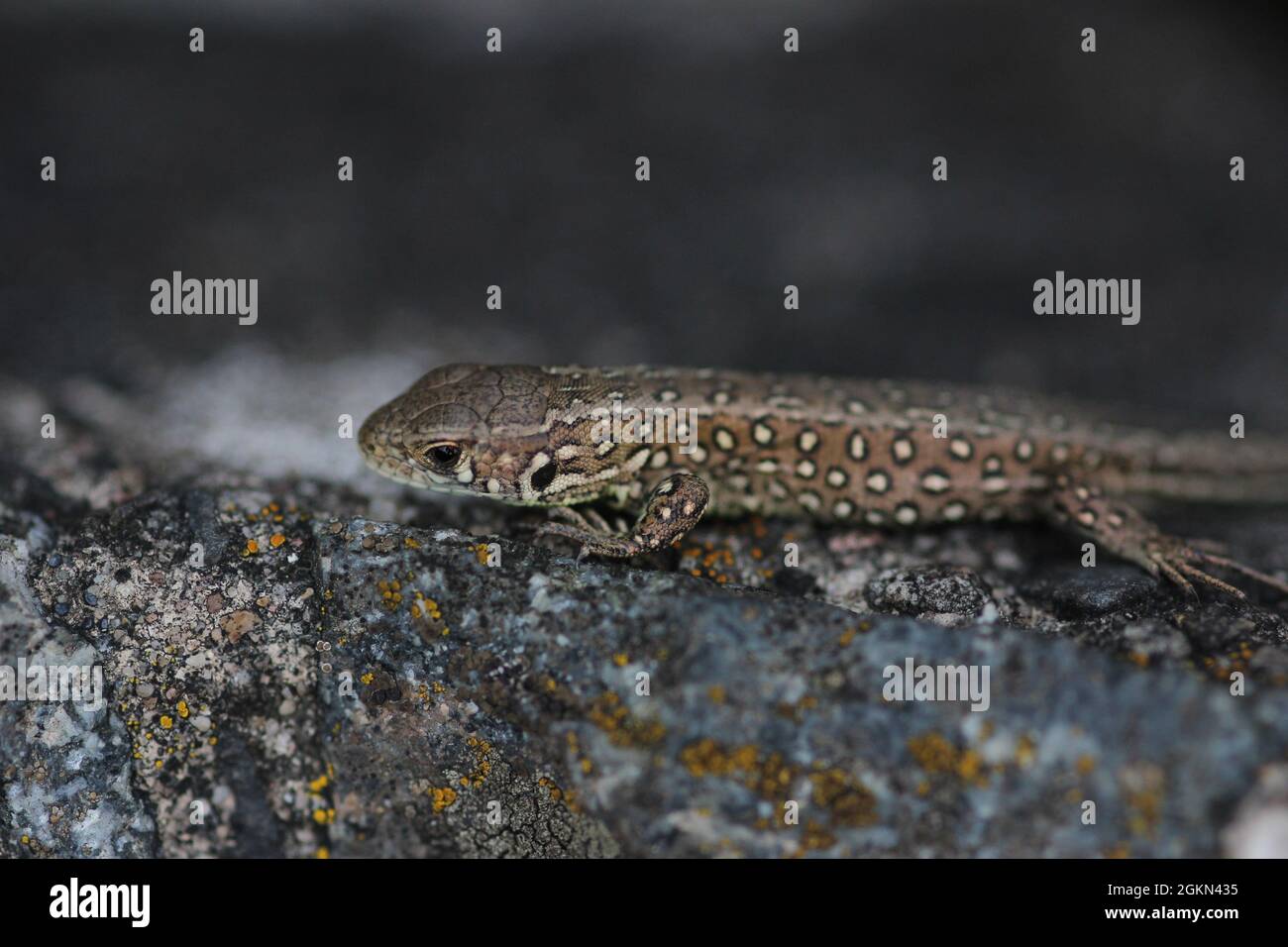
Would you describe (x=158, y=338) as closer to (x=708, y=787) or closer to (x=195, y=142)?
(x=195, y=142)

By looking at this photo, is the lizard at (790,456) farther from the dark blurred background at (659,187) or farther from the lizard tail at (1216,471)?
Answer: the dark blurred background at (659,187)

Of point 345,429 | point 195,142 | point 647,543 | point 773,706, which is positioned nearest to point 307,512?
point 345,429

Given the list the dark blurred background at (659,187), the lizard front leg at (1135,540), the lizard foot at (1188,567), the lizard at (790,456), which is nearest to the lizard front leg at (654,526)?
the lizard at (790,456)

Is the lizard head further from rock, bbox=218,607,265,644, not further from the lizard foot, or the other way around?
the lizard foot

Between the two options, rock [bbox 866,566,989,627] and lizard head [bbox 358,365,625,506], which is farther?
lizard head [bbox 358,365,625,506]

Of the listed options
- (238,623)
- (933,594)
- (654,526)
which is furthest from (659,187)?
(238,623)

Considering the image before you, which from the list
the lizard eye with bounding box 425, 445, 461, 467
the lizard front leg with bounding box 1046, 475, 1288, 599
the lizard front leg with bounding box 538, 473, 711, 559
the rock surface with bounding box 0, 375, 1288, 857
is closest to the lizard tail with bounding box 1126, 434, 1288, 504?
the lizard front leg with bounding box 1046, 475, 1288, 599
